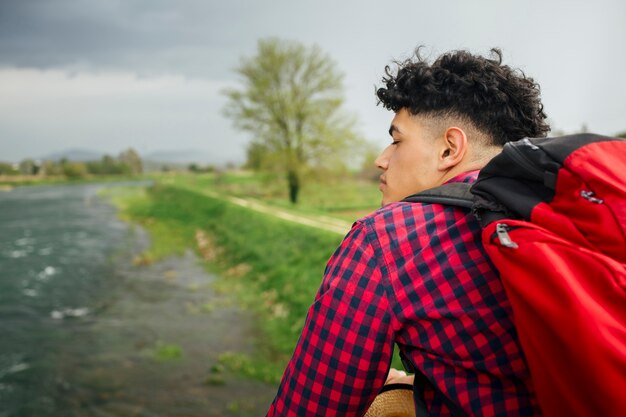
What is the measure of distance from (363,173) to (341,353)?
122 ft

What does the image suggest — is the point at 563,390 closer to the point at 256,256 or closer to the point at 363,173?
the point at 256,256

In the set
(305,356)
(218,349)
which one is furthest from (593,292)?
(218,349)

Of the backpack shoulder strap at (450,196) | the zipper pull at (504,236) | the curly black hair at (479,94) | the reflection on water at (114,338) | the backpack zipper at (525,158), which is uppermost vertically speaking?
the curly black hair at (479,94)

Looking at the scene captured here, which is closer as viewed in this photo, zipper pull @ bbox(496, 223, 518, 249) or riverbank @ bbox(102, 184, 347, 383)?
zipper pull @ bbox(496, 223, 518, 249)

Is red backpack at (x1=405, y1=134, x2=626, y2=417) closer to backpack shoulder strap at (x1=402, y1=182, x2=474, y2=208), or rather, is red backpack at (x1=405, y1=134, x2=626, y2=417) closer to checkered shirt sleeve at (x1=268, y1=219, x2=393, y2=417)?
backpack shoulder strap at (x1=402, y1=182, x2=474, y2=208)

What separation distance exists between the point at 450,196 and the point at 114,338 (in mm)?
8834

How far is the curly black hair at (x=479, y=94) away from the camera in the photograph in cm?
150

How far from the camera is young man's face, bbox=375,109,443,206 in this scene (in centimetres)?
156

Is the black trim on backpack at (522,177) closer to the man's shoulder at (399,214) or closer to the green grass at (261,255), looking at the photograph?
the man's shoulder at (399,214)

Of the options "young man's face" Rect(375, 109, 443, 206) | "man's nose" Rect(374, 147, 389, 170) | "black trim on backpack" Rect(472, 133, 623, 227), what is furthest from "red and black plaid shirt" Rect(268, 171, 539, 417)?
"man's nose" Rect(374, 147, 389, 170)

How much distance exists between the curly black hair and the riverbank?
249 inches

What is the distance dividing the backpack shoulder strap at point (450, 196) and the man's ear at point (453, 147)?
214 millimetres

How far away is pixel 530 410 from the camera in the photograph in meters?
1.17

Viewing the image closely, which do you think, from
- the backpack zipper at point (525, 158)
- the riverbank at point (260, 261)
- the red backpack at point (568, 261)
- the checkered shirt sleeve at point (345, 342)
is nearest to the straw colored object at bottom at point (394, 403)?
the checkered shirt sleeve at point (345, 342)
